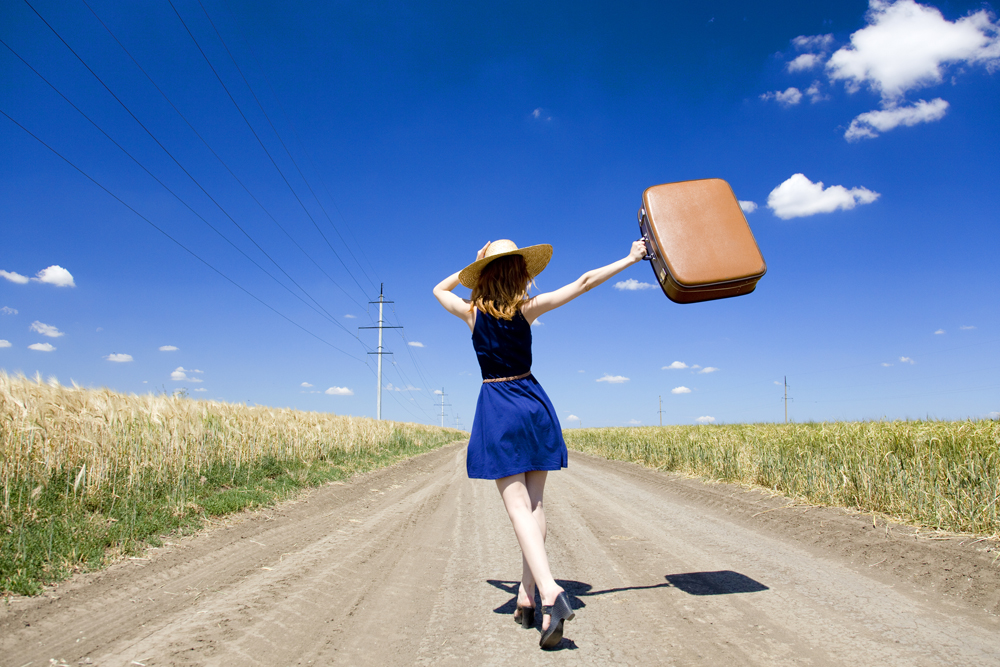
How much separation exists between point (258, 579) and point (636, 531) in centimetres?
373

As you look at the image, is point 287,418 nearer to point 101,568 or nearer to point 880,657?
point 101,568

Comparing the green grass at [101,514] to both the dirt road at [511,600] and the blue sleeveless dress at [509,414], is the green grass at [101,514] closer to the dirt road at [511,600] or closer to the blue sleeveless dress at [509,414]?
the dirt road at [511,600]

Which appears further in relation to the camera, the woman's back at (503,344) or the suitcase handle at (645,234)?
the suitcase handle at (645,234)

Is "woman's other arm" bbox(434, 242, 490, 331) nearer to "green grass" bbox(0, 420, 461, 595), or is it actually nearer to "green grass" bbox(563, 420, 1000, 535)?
"green grass" bbox(0, 420, 461, 595)

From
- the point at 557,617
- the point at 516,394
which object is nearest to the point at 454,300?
the point at 516,394

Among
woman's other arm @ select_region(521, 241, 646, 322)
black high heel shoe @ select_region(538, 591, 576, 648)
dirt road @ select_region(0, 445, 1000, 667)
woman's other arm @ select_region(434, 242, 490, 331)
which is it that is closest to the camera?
black high heel shoe @ select_region(538, 591, 576, 648)

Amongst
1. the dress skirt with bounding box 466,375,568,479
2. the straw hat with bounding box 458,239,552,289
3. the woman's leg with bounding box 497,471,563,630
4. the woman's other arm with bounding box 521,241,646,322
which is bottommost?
the woman's leg with bounding box 497,471,563,630

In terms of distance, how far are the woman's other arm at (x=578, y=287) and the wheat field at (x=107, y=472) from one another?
3904 mm

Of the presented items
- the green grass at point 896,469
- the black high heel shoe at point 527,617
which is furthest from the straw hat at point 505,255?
the green grass at point 896,469

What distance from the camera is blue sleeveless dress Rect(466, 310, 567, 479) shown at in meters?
2.84

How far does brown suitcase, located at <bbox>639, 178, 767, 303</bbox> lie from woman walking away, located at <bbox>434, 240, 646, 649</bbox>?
19 cm

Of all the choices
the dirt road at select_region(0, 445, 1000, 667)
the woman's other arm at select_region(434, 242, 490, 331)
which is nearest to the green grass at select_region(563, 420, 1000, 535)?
the dirt road at select_region(0, 445, 1000, 667)

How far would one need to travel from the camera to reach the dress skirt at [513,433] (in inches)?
111

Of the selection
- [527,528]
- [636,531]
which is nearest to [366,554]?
[527,528]
